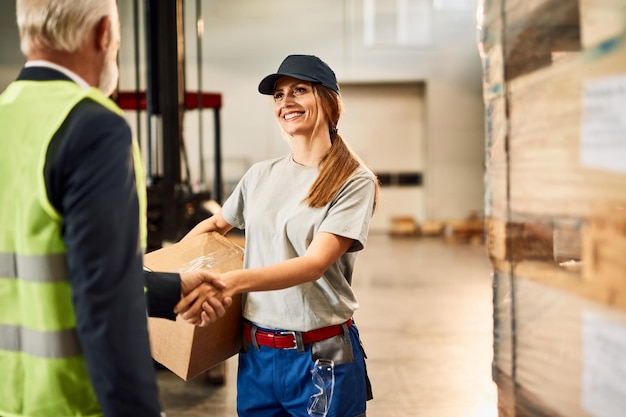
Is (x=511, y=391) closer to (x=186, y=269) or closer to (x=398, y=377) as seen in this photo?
(x=186, y=269)

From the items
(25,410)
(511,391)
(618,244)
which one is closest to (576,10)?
(618,244)

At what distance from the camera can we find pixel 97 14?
1278mm

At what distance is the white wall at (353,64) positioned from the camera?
16.2m

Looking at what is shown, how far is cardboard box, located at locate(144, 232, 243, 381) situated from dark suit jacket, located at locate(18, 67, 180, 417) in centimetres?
76

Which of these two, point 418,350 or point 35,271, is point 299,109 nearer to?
point 35,271

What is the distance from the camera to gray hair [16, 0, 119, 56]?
1.23 metres

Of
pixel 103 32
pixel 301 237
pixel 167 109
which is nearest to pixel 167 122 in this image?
pixel 167 109

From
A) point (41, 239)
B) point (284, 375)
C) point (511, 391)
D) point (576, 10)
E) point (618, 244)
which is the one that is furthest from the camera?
point (284, 375)

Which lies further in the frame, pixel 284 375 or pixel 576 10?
pixel 284 375

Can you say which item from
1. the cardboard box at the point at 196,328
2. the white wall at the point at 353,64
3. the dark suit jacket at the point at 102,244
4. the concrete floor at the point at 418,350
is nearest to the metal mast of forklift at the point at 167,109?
the concrete floor at the point at 418,350

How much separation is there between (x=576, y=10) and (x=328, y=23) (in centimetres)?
1513

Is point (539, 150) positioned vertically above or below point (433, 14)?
below

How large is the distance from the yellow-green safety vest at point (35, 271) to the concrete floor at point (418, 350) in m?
3.23

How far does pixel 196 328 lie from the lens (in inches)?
76.9
